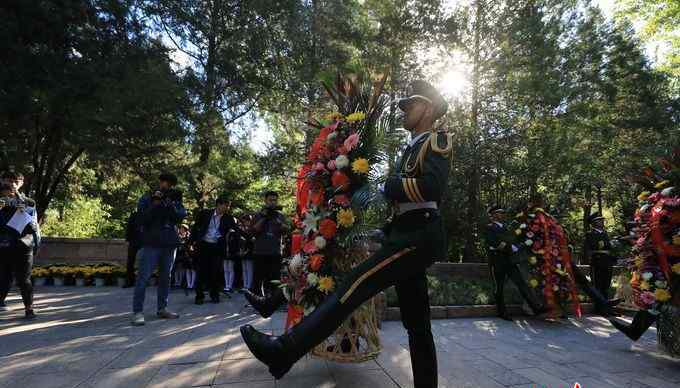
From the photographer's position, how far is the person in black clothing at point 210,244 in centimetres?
731

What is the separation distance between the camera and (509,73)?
13727 mm

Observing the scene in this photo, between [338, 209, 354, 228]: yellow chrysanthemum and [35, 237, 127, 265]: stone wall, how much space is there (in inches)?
485

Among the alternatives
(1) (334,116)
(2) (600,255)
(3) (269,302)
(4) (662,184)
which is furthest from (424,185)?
(2) (600,255)

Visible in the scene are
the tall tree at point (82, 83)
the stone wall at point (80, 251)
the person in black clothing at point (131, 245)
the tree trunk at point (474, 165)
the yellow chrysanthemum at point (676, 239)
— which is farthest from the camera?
the tree trunk at point (474, 165)

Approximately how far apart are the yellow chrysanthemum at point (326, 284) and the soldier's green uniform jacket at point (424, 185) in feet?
3.20

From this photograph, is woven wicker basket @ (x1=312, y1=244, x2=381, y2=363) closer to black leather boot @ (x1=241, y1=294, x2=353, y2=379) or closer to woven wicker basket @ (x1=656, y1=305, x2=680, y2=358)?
black leather boot @ (x1=241, y1=294, x2=353, y2=379)

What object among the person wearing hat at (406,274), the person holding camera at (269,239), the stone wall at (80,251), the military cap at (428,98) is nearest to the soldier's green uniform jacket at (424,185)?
the person wearing hat at (406,274)

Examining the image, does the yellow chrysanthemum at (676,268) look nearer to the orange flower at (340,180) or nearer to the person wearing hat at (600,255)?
the orange flower at (340,180)

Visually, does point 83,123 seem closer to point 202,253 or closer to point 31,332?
point 202,253

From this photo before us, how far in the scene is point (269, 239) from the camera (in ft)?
22.8

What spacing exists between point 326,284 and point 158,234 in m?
3.23

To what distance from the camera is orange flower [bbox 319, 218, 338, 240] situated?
3457 mm

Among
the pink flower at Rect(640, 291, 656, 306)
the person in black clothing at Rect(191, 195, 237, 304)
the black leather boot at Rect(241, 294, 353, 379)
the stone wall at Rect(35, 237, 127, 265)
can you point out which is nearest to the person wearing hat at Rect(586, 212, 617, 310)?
the pink flower at Rect(640, 291, 656, 306)

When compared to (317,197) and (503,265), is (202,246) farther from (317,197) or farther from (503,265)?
(503,265)
